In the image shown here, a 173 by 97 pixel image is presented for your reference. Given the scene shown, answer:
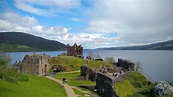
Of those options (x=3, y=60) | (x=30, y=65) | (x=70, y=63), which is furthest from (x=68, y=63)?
(x=3, y=60)

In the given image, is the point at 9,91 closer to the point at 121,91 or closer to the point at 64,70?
the point at 121,91

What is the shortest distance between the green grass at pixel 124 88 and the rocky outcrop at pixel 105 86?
3.90 ft

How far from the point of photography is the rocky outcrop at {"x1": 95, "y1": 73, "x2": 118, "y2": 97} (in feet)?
133

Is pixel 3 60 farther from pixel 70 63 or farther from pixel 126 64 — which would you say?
pixel 70 63

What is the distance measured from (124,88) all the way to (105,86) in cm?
380

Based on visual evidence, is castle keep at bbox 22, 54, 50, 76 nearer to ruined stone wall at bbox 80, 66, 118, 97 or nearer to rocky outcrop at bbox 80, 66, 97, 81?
rocky outcrop at bbox 80, 66, 97, 81

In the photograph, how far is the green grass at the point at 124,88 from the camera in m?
Result: 40.4

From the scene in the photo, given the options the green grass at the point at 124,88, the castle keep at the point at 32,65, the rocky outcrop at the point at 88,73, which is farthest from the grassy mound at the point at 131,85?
the castle keep at the point at 32,65

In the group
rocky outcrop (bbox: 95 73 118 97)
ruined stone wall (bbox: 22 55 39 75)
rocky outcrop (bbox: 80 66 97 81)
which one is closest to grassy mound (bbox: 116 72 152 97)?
rocky outcrop (bbox: 95 73 118 97)

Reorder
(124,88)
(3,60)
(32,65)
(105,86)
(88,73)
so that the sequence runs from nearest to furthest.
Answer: (124,88) < (105,86) < (3,60) < (88,73) < (32,65)

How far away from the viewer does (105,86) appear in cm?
4322

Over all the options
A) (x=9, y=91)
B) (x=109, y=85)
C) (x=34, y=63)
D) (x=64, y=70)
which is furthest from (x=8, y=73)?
(x=64, y=70)

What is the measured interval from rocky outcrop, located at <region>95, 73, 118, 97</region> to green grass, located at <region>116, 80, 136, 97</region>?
1.19 meters

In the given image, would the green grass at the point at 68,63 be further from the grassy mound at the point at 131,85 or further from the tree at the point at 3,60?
the grassy mound at the point at 131,85
